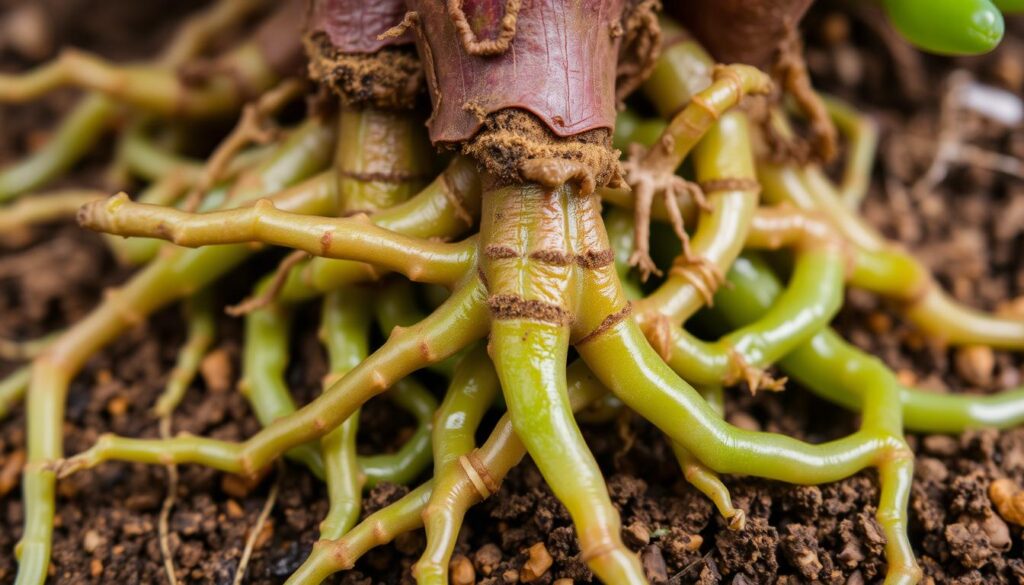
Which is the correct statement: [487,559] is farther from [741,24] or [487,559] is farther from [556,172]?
[741,24]

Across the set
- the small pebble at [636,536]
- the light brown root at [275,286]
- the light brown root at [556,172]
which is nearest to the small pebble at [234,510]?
the light brown root at [275,286]

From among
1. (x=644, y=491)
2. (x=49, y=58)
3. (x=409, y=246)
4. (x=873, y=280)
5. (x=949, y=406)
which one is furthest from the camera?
(x=49, y=58)

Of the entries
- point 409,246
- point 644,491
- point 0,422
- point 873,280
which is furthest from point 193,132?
point 873,280

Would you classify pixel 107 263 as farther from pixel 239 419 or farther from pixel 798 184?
pixel 798 184

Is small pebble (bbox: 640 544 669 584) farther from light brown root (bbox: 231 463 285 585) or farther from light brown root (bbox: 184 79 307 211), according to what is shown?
light brown root (bbox: 184 79 307 211)

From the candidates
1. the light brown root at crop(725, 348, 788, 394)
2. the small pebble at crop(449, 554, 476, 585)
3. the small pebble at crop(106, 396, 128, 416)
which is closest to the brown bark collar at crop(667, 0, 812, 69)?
the light brown root at crop(725, 348, 788, 394)

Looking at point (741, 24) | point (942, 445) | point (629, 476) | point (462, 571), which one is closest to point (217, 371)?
point (462, 571)
